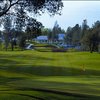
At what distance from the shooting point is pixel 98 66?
2827 inches

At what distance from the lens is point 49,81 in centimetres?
3716

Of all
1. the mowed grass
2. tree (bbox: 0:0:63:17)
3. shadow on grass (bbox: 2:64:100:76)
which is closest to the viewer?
the mowed grass

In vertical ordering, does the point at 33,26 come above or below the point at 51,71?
above

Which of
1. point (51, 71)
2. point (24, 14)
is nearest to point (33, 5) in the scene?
point (24, 14)

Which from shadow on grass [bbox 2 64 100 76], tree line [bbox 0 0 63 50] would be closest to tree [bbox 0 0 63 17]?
tree line [bbox 0 0 63 50]

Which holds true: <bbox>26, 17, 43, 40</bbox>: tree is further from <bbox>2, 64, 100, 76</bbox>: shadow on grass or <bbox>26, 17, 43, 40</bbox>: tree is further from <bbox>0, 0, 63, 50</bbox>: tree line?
<bbox>2, 64, 100, 76</bbox>: shadow on grass

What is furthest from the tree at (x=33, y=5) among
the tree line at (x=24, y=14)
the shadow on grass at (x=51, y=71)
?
the shadow on grass at (x=51, y=71)

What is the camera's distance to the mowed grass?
2139 centimetres

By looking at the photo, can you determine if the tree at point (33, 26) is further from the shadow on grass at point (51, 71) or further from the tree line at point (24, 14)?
the shadow on grass at point (51, 71)

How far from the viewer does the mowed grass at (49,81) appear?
70.2 feet

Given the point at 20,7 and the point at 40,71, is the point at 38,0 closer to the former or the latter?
the point at 20,7

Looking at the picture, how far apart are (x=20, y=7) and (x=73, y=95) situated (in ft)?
36.7

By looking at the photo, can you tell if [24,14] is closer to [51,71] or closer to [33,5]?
[33,5]

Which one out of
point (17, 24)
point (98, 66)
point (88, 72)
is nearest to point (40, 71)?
point (88, 72)
